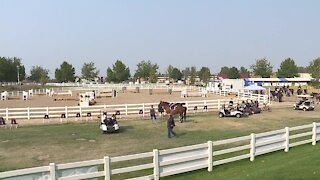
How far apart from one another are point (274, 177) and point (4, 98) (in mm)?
49836

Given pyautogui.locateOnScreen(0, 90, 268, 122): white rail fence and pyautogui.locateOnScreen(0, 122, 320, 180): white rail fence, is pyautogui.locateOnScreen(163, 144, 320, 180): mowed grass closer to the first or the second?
pyautogui.locateOnScreen(0, 122, 320, 180): white rail fence

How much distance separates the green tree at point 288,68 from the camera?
385ft

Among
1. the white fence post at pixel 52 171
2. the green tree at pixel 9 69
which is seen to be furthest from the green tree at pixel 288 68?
the white fence post at pixel 52 171

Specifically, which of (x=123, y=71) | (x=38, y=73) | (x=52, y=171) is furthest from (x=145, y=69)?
(x=52, y=171)

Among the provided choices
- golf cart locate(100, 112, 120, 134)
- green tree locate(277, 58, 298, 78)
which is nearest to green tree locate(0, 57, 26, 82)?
green tree locate(277, 58, 298, 78)

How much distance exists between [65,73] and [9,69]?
66.5 feet

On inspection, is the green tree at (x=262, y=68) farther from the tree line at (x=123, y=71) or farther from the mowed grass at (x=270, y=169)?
the mowed grass at (x=270, y=169)

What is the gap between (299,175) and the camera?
1118cm

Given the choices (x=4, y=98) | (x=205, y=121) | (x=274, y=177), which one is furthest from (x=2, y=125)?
(x=4, y=98)

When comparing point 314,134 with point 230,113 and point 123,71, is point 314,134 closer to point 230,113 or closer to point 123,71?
point 230,113

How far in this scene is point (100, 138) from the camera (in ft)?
67.6

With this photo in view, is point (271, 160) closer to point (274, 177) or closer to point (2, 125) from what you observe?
point (274, 177)

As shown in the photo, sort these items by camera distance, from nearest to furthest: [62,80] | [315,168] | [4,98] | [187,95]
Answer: [315,168], [4,98], [187,95], [62,80]

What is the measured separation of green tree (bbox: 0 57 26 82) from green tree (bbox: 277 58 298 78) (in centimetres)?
7749
